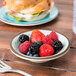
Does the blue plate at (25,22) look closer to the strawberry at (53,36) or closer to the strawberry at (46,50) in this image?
the strawberry at (53,36)

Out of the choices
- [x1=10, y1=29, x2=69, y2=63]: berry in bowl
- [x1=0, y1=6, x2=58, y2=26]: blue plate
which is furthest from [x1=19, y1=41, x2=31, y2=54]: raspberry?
[x1=0, y1=6, x2=58, y2=26]: blue plate

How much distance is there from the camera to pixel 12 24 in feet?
3.81

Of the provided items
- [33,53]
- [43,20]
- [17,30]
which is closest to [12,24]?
[17,30]

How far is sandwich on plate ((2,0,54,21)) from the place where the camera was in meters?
1.16

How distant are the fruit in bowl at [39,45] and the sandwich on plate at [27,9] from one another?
1.00 feet

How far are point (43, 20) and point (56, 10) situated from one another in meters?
0.19

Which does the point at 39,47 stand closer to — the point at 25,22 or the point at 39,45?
the point at 39,45

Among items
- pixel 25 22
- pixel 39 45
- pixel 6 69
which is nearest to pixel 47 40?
pixel 39 45

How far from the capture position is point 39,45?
2.60ft

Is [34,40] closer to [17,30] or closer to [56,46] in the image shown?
[56,46]

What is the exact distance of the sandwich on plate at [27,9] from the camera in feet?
3.81

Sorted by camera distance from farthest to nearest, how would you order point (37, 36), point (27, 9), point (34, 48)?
point (27, 9)
point (37, 36)
point (34, 48)

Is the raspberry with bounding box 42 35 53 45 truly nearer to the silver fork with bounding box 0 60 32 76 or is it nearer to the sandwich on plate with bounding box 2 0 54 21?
the silver fork with bounding box 0 60 32 76

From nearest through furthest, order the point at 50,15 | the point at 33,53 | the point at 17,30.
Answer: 1. the point at 33,53
2. the point at 17,30
3. the point at 50,15
